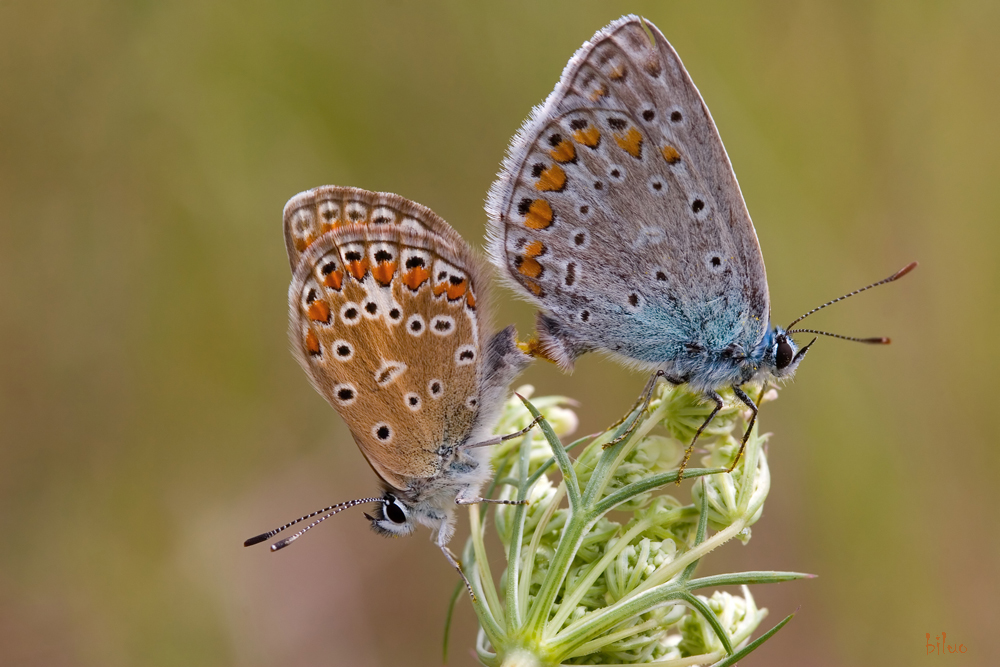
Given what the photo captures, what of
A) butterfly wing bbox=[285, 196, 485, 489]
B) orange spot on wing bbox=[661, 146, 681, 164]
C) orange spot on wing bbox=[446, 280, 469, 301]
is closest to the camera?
butterfly wing bbox=[285, 196, 485, 489]

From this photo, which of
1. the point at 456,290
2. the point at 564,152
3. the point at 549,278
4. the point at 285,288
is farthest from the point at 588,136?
the point at 285,288

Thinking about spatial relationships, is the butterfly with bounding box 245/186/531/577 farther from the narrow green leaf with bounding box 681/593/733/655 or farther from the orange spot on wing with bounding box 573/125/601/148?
the narrow green leaf with bounding box 681/593/733/655

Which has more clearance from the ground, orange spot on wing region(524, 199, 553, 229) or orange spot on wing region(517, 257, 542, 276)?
orange spot on wing region(524, 199, 553, 229)

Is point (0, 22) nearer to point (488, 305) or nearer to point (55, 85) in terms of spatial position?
point (55, 85)

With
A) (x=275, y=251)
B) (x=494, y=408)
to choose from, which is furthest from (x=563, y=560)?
(x=275, y=251)

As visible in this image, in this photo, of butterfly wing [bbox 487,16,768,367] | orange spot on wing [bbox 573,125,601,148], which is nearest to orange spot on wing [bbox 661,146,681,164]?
butterfly wing [bbox 487,16,768,367]

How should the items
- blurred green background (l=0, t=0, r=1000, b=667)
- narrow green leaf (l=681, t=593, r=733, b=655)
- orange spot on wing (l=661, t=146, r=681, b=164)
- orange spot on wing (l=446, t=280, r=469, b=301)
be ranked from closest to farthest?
1. narrow green leaf (l=681, t=593, r=733, b=655)
2. orange spot on wing (l=661, t=146, r=681, b=164)
3. orange spot on wing (l=446, t=280, r=469, b=301)
4. blurred green background (l=0, t=0, r=1000, b=667)

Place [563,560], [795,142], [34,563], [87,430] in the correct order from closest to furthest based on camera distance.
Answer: [563,560], [34,563], [87,430], [795,142]

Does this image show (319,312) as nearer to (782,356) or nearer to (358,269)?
(358,269)
